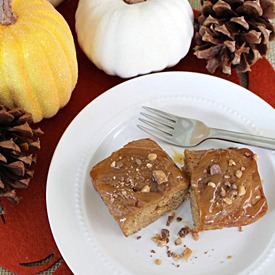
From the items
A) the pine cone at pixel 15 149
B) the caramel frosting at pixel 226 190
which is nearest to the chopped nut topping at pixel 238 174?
the caramel frosting at pixel 226 190

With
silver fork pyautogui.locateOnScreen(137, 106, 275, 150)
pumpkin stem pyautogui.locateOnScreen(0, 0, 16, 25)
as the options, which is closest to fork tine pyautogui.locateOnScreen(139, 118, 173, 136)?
silver fork pyautogui.locateOnScreen(137, 106, 275, 150)

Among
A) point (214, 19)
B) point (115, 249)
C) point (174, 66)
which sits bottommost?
point (115, 249)

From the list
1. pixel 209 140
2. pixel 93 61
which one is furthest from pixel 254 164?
pixel 93 61

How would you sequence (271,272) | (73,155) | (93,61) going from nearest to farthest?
(271,272) < (73,155) < (93,61)

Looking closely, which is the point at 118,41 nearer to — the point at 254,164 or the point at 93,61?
the point at 93,61

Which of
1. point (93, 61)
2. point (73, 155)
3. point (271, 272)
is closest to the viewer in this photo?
point (271, 272)

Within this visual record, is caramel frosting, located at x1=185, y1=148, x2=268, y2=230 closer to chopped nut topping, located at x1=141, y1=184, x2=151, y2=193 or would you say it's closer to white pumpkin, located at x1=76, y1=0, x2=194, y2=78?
chopped nut topping, located at x1=141, y1=184, x2=151, y2=193

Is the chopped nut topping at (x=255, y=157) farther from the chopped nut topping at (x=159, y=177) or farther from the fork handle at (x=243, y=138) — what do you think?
the chopped nut topping at (x=159, y=177)
